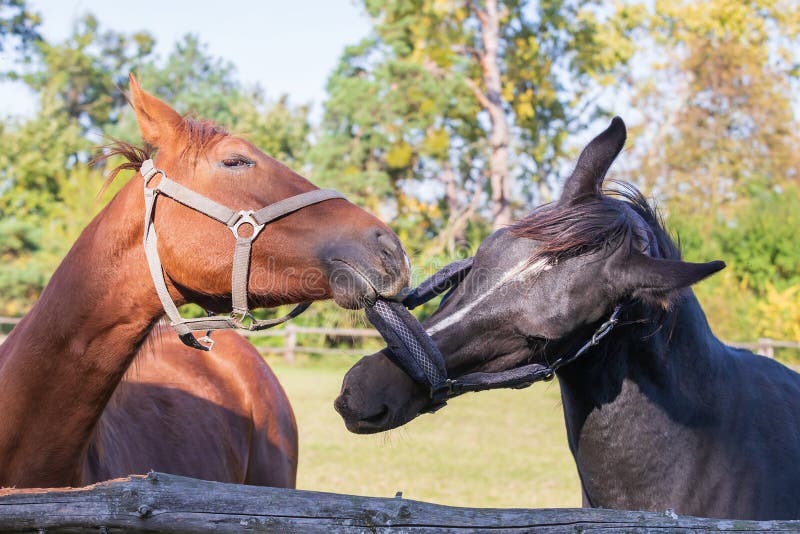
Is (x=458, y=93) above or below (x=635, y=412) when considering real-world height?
above

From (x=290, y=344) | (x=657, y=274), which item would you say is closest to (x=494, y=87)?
(x=290, y=344)

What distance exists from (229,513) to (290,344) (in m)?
23.4

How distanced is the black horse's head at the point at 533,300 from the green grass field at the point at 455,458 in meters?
2.68

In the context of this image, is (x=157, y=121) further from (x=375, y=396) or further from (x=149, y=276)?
(x=375, y=396)

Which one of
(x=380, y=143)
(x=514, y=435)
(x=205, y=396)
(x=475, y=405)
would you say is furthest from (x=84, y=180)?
(x=205, y=396)

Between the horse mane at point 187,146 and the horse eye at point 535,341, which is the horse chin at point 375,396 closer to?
the horse eye at point 535,341

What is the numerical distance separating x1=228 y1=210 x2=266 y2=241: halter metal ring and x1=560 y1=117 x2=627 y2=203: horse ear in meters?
1.11

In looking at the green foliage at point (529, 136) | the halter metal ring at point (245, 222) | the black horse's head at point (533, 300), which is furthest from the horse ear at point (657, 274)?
the green foliage at point (529, 136)

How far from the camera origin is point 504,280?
2.50 meters

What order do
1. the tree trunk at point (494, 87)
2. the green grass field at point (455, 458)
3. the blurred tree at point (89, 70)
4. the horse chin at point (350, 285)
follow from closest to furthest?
the horse chin at point (350, 285), the green grass field at point (455, 458), the tree trunk at point (494, 87), the blurred tree at point (89, 70)

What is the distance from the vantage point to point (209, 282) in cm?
236

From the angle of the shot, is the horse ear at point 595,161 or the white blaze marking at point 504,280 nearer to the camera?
the white blaze marking at point 504,280

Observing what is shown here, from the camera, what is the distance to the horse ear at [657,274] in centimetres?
232

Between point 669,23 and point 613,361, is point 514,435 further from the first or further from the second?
point 669,23
